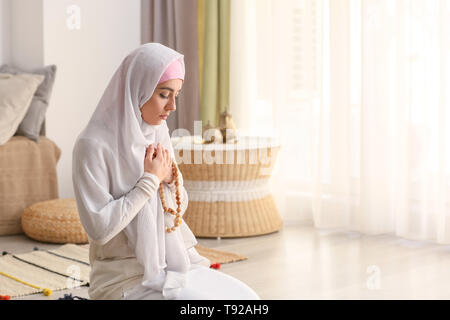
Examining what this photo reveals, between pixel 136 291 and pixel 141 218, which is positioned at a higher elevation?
pixel 141 218

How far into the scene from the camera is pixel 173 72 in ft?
5.64

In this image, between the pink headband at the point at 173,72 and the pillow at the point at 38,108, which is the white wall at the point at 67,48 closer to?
the pillow at the point at 38,108

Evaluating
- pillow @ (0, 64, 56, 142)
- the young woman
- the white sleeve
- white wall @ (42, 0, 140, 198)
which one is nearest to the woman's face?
the young woman

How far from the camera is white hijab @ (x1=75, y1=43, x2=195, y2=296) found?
1682 mm

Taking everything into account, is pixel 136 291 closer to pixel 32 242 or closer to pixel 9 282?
pixel 9 282

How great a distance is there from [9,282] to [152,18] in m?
2.43

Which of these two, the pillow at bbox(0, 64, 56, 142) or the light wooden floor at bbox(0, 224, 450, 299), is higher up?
the pillow at bbox(0, 64, 56, 142)

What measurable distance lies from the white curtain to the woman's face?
213 cm

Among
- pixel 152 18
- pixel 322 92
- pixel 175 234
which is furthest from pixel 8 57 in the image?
pixel 175 234

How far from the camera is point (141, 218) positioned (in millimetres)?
1718

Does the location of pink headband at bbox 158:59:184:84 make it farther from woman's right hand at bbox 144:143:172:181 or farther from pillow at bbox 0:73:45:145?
pillow at bbox 0:73:45:145

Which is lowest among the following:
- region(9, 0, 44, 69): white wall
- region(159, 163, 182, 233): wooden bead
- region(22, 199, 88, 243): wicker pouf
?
region(22, 199, 88, 243): wicker pouf

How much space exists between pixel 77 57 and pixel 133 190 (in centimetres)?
311

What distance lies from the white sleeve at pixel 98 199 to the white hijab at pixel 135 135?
0.10 feet
